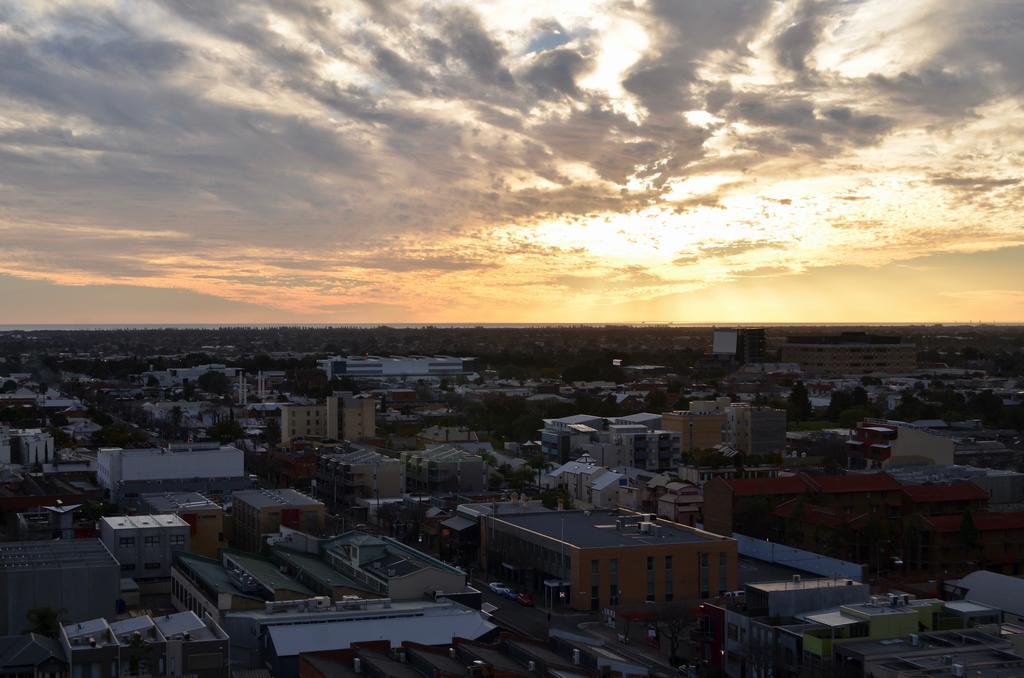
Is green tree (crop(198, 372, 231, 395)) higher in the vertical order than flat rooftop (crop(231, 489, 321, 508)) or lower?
higher

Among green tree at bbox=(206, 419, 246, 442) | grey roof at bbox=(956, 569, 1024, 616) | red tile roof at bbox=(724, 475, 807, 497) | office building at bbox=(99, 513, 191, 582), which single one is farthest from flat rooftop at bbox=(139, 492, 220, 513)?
grey roof at bbox=(956, 569, 1024, 616)

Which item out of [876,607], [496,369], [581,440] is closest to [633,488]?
[581,440]

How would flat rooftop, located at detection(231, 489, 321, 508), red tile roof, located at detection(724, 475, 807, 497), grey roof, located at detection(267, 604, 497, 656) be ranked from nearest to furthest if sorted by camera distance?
grey roof, located at detection(267, 604, 497, 656) → flat rooftop, located at detection(231, 489, 321, 508) → red tile roof, located at detection(724, 475, 807, 497)

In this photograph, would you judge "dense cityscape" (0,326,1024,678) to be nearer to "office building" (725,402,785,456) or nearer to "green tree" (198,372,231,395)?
"office building" (725,402,785,456)

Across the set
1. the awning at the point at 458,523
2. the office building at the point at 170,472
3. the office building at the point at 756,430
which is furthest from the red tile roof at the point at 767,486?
the office building at the point at 756,430

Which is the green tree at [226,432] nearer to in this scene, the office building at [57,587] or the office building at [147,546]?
the office building at [147,546]

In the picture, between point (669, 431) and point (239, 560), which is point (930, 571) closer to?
point (239, 560)
